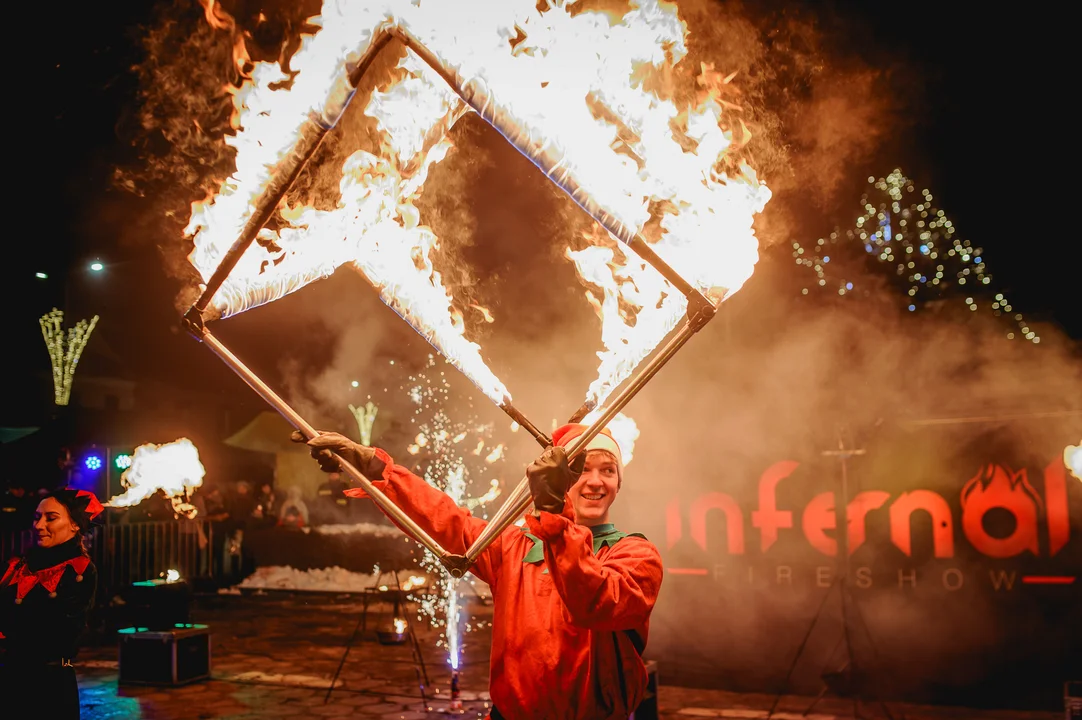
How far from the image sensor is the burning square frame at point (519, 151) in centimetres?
262

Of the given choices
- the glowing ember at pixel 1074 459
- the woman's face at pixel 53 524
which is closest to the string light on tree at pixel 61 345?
the woman's face at pixel 53 524

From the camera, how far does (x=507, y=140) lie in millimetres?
3051

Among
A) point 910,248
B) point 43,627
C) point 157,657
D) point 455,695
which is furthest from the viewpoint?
point 910,248

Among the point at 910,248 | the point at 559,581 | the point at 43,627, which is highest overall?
the point at 910,248

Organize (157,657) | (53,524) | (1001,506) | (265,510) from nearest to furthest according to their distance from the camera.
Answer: (53,524) → (1001,506) → (157,657) → (265,510)

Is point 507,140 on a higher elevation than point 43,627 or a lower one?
higher

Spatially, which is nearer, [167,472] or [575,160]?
[575,160]

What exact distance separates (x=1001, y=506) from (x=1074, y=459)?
0.75 meters

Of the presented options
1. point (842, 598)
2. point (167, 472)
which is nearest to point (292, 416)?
point (842, 598)

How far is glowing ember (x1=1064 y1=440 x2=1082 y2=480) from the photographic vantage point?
6910mm

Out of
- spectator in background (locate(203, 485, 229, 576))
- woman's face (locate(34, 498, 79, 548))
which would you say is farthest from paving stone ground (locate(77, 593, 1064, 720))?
spectator in background (locate(203, 485, 229, 576))

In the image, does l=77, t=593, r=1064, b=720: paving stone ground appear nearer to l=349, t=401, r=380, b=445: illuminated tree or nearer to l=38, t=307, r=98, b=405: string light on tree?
l=38, t=307, r=98, b=405: string light on tree

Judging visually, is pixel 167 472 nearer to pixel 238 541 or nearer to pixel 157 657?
pixel 157 657

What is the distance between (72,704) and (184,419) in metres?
22.3
